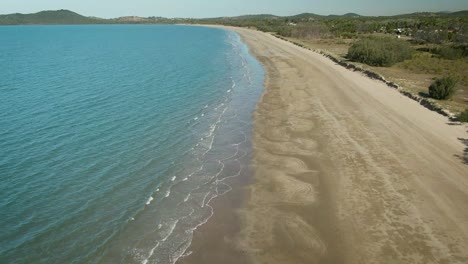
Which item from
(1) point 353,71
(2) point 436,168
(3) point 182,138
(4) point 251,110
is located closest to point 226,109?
(4) point 251,110

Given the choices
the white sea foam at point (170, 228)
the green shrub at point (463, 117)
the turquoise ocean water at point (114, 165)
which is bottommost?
the turquoise ocean water at point (114, 165)

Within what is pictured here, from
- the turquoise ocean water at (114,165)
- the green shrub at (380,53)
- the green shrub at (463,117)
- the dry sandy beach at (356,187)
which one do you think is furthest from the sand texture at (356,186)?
the green shrub at (380,53)

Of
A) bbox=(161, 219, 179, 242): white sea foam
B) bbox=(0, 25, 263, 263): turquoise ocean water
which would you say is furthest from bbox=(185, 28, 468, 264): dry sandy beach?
bbox=(161, 219, 179, 242): white sea foam

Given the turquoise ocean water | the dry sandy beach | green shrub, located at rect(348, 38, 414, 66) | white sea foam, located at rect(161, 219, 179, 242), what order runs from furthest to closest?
green shrub, located at rect(348, 38, 414, 66) → white sea foam, located at rect(161, 219, 179, 242) → the turquoise ocean water → the dry sandy beach

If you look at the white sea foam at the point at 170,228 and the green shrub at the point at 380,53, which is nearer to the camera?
the white sea foam at the point at 170,228

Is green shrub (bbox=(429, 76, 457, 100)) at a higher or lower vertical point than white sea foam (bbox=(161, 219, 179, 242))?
higher

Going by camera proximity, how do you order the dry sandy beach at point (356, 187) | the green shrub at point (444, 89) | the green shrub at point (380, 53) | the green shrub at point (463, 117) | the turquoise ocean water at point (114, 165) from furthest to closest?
1. the green shrub at point (380, 53)
2. the green shrub at point (444, 89)
3. the green shrub at point (463, 117)
4. the turquoise ocean water at point (114, 165)
5. the dry sandy beach at point (356, 187)

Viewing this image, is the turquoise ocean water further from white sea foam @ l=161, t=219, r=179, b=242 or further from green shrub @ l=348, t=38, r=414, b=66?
green shrub @ l=348, t=38, r=414, b=66

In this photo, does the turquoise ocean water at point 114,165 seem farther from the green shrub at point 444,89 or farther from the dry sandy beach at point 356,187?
the green shrub at point 444,89
